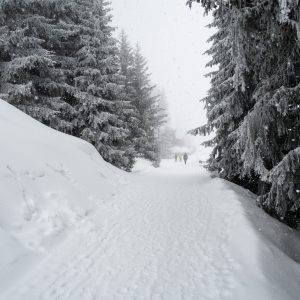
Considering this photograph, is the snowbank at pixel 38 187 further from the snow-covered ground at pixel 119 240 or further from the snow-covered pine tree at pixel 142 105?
the snow-covered pine tree at pixel 142 105

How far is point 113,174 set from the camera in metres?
15.4

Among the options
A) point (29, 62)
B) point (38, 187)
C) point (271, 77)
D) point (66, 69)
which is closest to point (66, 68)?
point (66, 69)

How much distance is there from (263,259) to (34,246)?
4.61 m

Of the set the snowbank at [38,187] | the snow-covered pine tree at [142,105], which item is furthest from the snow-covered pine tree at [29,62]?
the snow-covered pine tree at [142,105]

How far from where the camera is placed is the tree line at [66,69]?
14.7m

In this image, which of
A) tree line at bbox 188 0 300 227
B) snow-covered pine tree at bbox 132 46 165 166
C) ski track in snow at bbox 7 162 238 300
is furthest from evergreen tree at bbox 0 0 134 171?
tree line at bbox 188 0 300 227

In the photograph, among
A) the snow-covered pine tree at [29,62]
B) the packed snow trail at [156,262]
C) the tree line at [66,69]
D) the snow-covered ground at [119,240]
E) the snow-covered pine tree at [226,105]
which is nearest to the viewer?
the packed snow trail at [156,262]

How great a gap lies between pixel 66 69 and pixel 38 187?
12.0 metres

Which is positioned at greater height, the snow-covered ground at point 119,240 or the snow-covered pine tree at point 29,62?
the snow-covered pine tree at point 29,62

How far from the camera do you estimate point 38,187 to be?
834cm

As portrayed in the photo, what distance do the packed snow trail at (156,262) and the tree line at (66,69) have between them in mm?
8661

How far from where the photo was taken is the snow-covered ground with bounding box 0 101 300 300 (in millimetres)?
5172

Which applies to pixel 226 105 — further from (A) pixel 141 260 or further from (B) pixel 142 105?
(B) pixel 142 105

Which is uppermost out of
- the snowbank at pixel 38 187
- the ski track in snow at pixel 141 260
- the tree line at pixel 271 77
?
the tree line at pixel 271 77
